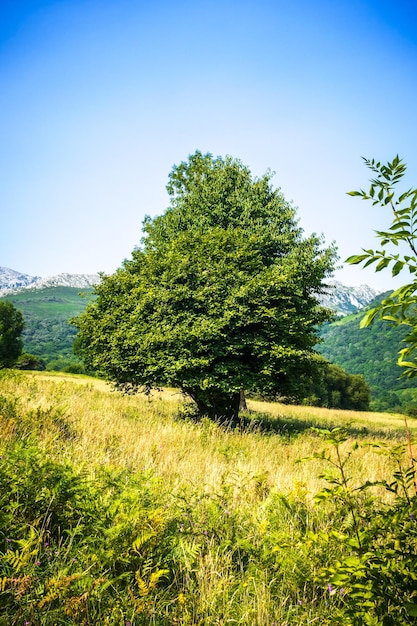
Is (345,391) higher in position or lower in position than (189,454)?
lower

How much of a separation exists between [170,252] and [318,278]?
6324 millimetres

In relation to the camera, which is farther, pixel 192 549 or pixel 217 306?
pixel 217 306

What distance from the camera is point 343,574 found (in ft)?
7.14

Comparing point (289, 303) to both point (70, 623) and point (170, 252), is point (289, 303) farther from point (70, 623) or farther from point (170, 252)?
point (70, 623)

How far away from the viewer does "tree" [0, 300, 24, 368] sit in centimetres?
6253

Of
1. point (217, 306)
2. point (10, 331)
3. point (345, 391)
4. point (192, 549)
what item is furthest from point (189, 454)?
point (345, 391)

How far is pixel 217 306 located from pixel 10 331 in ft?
212

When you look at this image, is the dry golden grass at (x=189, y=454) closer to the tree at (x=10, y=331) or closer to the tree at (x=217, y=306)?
the tree at (x=217, y=306)

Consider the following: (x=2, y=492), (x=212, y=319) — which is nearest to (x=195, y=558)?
(x=2, y=492)

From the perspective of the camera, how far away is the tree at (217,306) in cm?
1203

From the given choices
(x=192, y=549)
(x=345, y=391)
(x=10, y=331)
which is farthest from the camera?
(x=345, y=391)


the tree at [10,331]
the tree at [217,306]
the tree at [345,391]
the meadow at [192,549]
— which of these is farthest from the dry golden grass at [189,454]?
the tree at [345,391]

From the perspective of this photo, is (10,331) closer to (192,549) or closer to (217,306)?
(217,306)

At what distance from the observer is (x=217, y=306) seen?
12.2 metres
